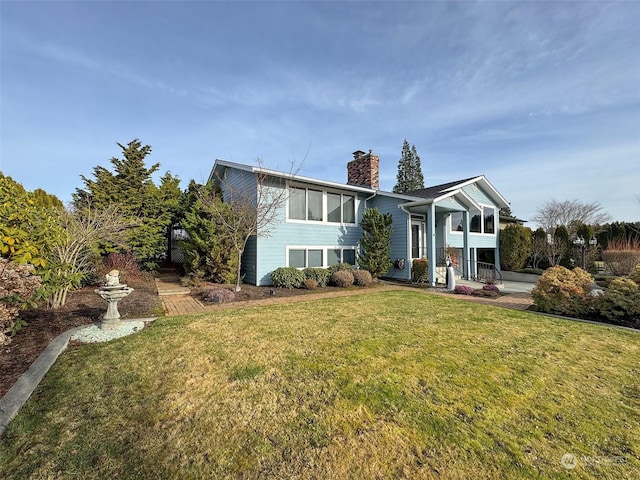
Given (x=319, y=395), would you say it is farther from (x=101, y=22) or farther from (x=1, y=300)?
(x=101, y=22)

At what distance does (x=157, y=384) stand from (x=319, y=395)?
2.14m

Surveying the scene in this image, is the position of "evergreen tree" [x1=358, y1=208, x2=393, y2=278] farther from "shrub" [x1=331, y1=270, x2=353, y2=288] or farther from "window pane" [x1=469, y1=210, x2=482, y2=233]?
"window pane" [x1=469, y1=210, x2=482, y2=233]

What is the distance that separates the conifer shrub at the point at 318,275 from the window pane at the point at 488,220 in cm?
1210

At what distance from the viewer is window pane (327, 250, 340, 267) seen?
13.7 metres

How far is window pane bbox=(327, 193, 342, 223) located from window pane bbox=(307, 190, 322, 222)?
51 centimetres

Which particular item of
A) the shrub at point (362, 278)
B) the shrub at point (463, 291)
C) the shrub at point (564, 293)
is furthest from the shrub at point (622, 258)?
the shrub at point (362, 278)

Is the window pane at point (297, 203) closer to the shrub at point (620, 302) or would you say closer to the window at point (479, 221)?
the window at point (479, 221)

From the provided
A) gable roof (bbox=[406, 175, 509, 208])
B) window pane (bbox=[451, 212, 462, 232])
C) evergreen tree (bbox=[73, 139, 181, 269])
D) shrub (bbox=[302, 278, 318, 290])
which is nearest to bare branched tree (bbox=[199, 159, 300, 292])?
shrub (bbox=[302, 278, 318, 290])

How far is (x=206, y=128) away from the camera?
13430mm

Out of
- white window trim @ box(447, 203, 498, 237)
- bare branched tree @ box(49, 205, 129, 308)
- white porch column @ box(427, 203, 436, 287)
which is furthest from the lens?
white window trim @ box(447, 203, 498, 237)

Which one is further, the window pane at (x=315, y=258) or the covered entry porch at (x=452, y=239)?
the covered entry porch at (x=452, y=239)

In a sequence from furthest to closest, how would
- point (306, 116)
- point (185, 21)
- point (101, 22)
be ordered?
1. point (306, 116)
2. point (185, 21)
3. point (101, 22)

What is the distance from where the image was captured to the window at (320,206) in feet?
41.7

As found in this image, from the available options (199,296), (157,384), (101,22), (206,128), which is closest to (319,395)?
(157,384)
